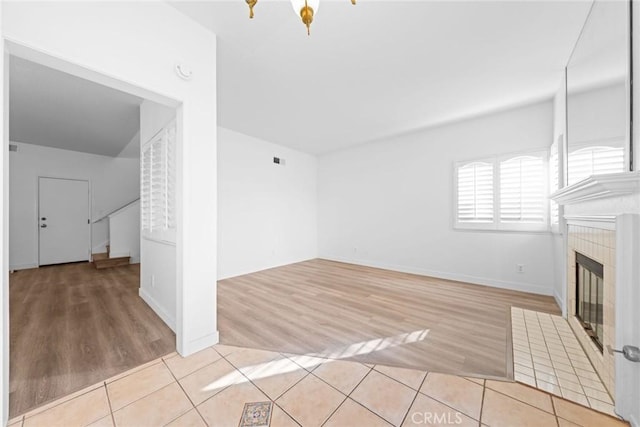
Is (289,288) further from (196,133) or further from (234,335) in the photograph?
(196,133)

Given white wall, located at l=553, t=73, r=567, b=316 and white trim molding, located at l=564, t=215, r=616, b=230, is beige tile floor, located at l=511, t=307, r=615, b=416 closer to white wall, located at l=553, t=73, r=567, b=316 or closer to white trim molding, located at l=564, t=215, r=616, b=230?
white wall, located at l=553, t=73, r=567, b=316

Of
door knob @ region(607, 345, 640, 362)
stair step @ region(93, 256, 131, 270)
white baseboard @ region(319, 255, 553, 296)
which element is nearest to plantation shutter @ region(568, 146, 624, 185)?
door knob @ region(607, 345, 640, 362)

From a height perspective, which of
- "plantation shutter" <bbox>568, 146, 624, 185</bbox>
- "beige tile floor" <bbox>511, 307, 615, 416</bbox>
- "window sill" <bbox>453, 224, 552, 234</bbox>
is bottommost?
"beige tile floor" <bbox>511, 307, 615, 416</bbox>

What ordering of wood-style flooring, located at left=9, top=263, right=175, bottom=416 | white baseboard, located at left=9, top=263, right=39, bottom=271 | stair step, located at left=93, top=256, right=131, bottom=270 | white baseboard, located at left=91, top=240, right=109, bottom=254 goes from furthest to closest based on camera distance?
white baseboard, located at left=91, top=240, right=109, bottom=254, stair step, located at left=93, top=256, right=131, bottom=270, white baseboard, located at left=9, top=263, right=39, bottom=271, wood-style flooring, located at left=9, top=263, right=175, bottom=416

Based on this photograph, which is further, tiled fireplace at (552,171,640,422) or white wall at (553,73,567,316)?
white wall at (553,73,567,316)

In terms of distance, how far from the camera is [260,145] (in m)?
4.93

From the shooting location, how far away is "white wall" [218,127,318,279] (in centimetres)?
431

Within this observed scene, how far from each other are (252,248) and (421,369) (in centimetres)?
366

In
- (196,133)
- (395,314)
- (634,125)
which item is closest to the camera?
(634,125)

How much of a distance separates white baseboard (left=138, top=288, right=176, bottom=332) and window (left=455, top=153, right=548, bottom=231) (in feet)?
13.6

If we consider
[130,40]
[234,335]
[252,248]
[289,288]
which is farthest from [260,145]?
[234,335]

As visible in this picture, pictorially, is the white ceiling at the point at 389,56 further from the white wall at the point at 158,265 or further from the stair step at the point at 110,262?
the stair step at the point at 110,262

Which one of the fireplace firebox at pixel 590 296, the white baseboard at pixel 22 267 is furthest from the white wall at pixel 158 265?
the white baseboard at pixel 22 267

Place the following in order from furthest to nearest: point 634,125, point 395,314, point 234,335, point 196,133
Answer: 1. point 395,314
2. point 234,335
3. point 196,133
4. point 634,125
